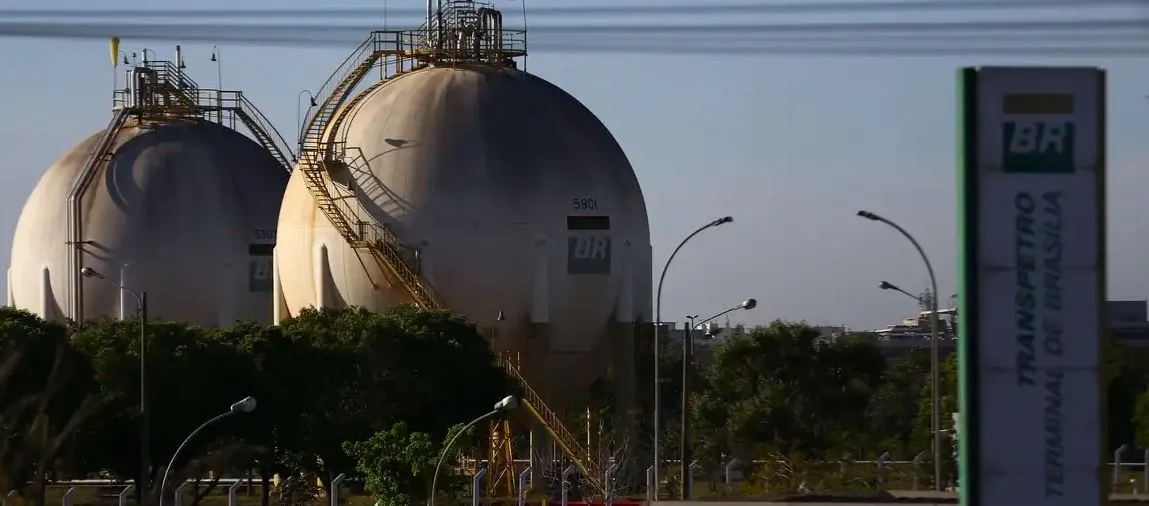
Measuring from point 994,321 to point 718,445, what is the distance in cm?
5028

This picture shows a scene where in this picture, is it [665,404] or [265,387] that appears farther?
[665,404]

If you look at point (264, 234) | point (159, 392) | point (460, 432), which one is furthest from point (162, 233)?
point (460, 432)

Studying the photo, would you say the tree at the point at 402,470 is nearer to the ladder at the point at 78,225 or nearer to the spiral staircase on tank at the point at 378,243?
the spiral staircase on tank at the point at 378,243

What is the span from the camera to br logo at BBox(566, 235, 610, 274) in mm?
62531

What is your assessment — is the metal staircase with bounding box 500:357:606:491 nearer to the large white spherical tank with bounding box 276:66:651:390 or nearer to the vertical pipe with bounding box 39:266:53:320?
the large white spherical tank with bounding box 276:66:651:390

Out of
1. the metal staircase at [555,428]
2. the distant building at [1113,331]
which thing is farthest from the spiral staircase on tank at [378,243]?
the distant building at [1113,331]

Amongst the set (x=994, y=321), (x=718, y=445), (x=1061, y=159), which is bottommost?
(x=718, y=445)

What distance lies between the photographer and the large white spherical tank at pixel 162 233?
7694cm

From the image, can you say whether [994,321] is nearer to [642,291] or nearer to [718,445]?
[642,291]

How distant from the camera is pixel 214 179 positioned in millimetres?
78688

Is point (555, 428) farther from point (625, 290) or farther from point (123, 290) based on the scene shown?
point (123, 290)

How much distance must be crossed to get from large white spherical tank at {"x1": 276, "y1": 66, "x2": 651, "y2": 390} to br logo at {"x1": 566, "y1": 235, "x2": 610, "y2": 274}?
0.04 meters

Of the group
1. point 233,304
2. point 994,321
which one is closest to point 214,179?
point 233,304

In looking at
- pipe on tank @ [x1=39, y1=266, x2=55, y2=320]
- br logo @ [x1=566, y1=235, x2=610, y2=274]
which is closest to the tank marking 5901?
pipe on tank @ [x1=39, y1=266, x2=55, y2=320]
